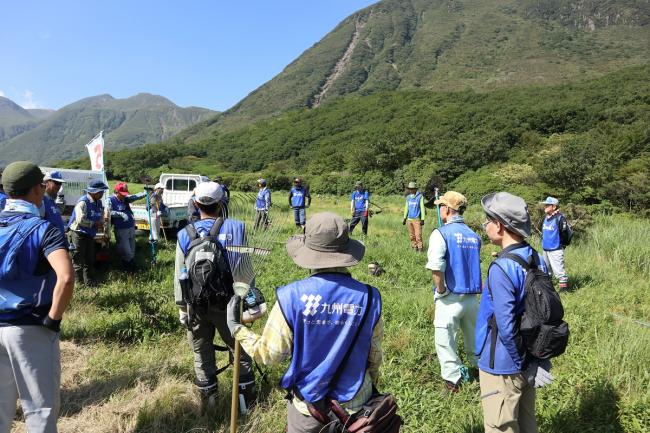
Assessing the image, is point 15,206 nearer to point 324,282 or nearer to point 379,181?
point 324,282

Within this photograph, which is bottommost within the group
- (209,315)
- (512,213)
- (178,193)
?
(209,315)

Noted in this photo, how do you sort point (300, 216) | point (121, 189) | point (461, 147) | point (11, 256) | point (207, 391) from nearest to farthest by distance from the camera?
point (11, 256) < point (207, 391) < point (121, 189) < point (300, 216) < point (461, 147)

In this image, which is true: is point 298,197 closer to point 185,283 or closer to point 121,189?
point 121,189

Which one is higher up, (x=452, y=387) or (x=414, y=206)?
(x=414, y=206)

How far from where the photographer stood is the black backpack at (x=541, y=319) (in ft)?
6.95

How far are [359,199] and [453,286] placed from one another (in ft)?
27.4

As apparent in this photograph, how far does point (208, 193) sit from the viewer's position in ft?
9.66

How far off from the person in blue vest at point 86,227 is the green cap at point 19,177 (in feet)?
14.1

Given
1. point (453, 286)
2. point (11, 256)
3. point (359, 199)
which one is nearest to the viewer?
point (11, 256)

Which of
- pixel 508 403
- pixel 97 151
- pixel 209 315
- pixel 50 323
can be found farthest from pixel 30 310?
pixel 97 151

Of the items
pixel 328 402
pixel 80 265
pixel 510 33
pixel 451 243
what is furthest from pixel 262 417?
pixel 510 33

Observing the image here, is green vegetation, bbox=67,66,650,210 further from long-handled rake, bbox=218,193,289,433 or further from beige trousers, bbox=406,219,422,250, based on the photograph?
long-handled rake, bbox=218,193,289,433

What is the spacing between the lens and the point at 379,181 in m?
41.2

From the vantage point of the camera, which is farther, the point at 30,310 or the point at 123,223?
Result: the point at 123,223
